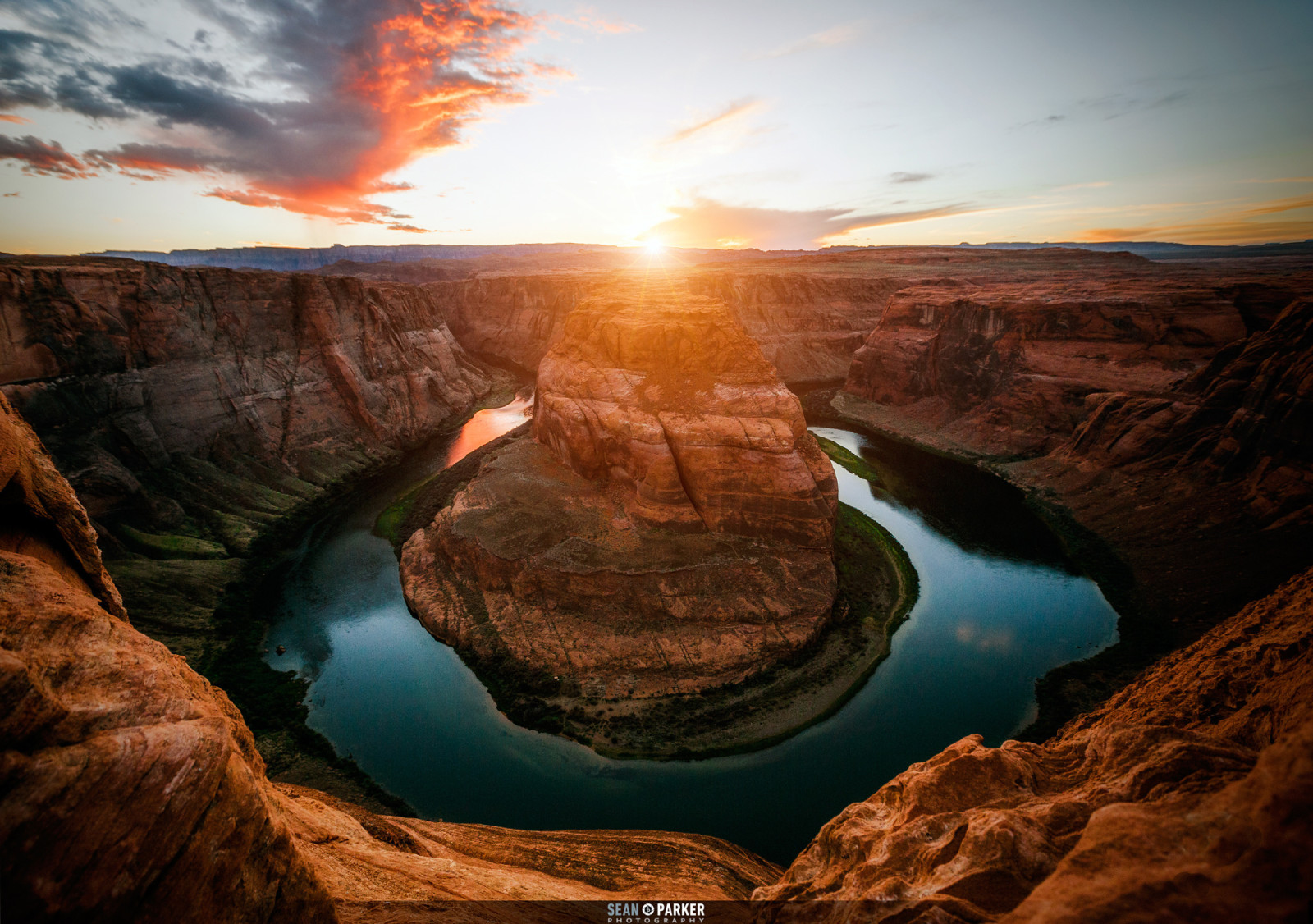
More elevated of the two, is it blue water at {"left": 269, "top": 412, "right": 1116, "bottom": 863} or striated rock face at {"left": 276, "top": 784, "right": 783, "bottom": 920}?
striated rock face at {"left": 276, "top": 784, "right": 783, "bottom": 920}

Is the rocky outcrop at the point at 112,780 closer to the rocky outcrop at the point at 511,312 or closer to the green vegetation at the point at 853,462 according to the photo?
the green vegetation at the point at 853,462

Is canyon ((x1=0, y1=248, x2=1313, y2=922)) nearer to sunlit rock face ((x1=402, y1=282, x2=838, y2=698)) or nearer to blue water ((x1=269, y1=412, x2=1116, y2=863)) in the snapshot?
sunlit rock face ((x1=402, y1=282, x2=838, y2=698))

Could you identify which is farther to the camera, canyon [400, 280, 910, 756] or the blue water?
canyon [400, 280, 910, 756]

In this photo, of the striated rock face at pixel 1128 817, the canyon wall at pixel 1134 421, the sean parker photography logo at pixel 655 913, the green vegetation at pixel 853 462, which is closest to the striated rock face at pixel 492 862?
the sean parker photography logo at pixel 655 913

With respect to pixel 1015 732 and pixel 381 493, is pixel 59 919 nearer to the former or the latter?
pixel 1015 732

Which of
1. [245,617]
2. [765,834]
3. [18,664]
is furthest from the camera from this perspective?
[245,617]

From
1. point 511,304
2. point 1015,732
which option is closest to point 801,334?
point 511,304

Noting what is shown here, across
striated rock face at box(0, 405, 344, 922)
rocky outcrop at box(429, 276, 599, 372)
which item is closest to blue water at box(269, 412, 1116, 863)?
striated rock face at box(0, 405, 344, 922)
